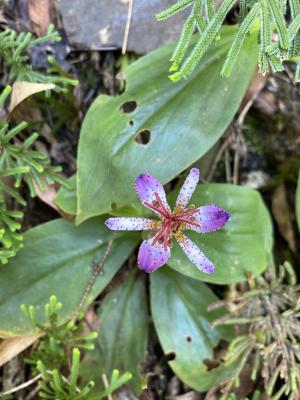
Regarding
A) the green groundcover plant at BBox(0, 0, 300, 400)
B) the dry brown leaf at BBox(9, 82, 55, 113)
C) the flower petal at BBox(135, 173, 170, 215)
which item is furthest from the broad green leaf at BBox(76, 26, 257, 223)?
the flower petal at BBox(135, 173, 170, 215)

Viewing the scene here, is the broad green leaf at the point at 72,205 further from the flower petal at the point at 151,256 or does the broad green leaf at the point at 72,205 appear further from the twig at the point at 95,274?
the flower petal at the point at 151,256

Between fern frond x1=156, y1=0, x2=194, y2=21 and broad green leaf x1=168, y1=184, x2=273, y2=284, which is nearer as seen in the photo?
fern frond x1=156, y1=0, x2=194, y2=21

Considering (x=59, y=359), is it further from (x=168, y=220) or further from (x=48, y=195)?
(x=168, y=220)

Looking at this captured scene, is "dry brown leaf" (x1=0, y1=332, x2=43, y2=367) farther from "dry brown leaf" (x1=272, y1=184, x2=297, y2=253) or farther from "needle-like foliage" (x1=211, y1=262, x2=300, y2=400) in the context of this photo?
"dry brown leaf" (x1=272, y1=184, x2=297, y2=253)

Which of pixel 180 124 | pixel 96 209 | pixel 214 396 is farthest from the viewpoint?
pixel 214 396

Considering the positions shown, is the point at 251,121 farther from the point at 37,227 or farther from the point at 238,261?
the point at 37,227

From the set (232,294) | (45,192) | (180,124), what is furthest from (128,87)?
(232,294)
